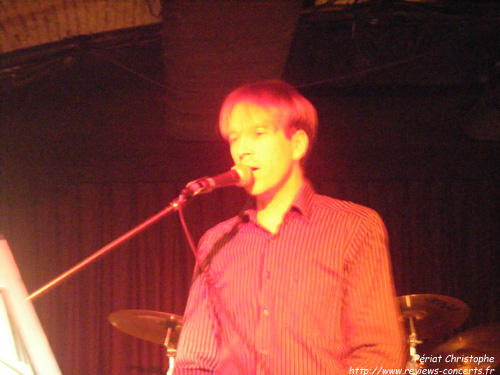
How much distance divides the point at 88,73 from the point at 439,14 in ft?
7.80

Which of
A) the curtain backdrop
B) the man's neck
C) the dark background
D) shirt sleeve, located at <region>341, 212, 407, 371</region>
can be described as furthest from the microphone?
the curtain backdrop

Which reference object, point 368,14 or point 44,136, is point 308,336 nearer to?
point 368,14

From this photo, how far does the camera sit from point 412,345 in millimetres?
2436

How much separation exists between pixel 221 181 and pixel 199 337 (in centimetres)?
54

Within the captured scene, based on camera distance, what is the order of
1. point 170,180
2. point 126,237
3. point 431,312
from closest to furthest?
1. point 126,237
2. point 431,312
3. point 170,180

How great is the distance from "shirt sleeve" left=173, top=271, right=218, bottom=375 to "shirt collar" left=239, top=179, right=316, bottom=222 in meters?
0.26

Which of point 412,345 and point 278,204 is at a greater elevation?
point 278,204

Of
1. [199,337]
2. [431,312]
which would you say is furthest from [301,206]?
[431,312]

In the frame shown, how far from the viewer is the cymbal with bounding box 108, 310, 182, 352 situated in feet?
8.20

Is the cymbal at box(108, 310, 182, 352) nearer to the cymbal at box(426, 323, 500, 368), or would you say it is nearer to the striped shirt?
the striped shirt

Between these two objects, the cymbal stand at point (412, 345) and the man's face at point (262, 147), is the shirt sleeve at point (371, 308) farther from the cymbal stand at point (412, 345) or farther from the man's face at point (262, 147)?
the cymbal stand at point (412, 345)

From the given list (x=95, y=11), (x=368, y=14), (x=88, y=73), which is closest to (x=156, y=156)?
(x=88, y=73)

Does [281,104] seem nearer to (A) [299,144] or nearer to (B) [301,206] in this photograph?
(A) [299,144]

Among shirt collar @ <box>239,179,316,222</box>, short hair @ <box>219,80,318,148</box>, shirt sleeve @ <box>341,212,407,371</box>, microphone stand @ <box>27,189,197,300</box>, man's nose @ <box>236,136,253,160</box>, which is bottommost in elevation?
shirt sleeve @ <box>341,212,407,371</box>
